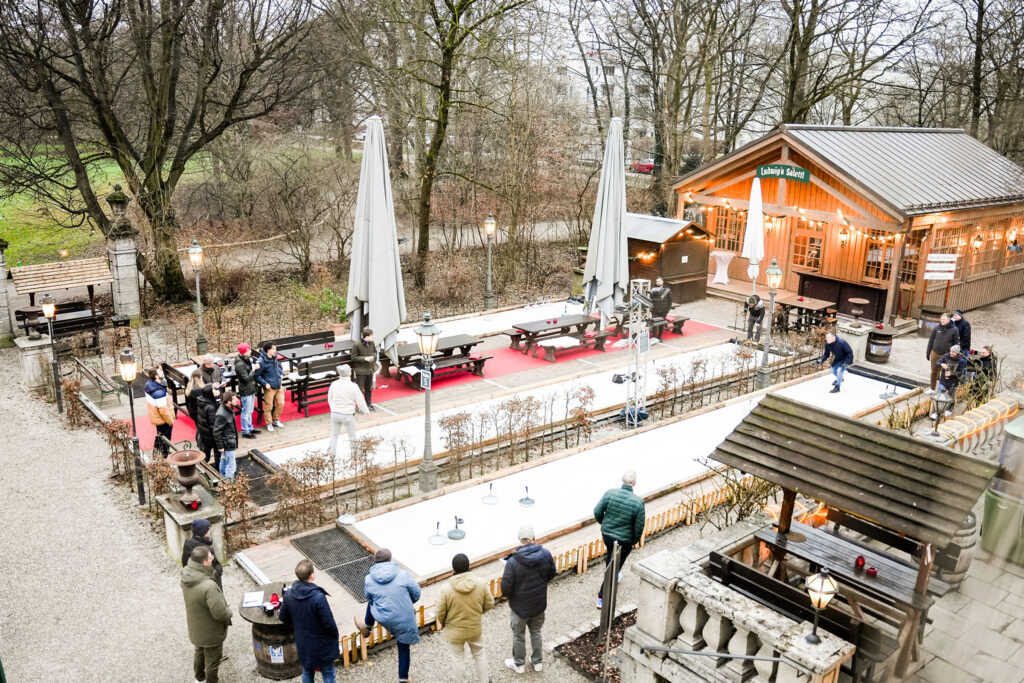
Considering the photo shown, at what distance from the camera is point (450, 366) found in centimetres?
1571

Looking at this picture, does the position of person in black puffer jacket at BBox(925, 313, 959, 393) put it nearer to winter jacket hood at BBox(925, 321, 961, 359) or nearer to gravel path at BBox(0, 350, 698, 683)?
winter jacket hood at BBox(925, 321, 961, 359)

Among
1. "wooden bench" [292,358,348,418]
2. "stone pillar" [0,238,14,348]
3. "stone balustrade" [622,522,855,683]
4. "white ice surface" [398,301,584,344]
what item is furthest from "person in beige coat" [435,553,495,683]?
"stone pillar" [0,238,14,348]

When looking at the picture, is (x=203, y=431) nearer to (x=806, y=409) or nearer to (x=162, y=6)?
(x=806, y=409)

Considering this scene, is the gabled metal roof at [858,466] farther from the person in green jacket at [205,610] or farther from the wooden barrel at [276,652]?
the person in green jacket at [205,610]

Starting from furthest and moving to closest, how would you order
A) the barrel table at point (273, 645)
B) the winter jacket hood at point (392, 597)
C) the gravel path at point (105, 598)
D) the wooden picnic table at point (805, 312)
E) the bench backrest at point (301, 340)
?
1. the wooden picnic table at point (805, 312)
2. the bench backrest at point (301, 340)
3. the gravel path at point (105, 598)
4. the barrel table at point (273, 645)
5. the winter jacket hood at point (392, 597)

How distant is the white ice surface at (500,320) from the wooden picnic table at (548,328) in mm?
931

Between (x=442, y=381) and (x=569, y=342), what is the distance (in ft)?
10.1

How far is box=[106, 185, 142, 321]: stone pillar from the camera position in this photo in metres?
18.9

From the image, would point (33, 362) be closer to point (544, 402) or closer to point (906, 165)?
point (544, 402)

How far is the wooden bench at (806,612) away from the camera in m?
5.94

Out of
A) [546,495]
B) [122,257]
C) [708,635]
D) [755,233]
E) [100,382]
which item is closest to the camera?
[708,635]

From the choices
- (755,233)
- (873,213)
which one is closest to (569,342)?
(755,233)

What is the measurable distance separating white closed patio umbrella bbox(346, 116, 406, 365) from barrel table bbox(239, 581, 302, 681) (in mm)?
6611

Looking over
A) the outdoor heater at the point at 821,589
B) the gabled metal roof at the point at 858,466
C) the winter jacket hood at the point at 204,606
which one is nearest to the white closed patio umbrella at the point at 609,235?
the gabled metal roof at the point at 858,466
